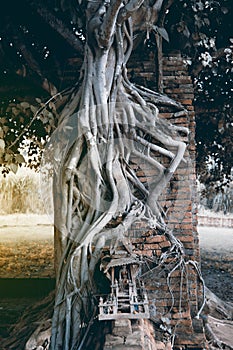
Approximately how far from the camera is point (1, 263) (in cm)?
616

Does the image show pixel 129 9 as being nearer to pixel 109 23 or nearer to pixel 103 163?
pixel 109 23

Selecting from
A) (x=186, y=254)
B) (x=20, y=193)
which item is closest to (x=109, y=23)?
(x=186, y=254)

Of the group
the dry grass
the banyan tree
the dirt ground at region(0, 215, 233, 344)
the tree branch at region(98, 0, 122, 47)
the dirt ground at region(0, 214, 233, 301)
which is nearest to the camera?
the tree branch at region(98, 0, 122, 47)

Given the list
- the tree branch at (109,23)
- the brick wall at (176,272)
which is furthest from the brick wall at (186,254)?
the tree branch at (109,23)

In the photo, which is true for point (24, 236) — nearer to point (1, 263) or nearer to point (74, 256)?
point (1, 263)

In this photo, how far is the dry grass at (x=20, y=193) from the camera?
9180 millimetres

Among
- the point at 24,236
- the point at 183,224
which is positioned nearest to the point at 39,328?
the point at 183,224

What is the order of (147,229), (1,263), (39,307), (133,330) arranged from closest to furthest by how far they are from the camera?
(133,330) → (147,229) → (39,307) → (1,263)

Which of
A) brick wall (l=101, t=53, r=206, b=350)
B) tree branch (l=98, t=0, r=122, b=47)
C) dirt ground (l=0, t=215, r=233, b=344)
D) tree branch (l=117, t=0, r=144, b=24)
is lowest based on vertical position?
dirt ground (l=0, t=215, r=233, b=344)

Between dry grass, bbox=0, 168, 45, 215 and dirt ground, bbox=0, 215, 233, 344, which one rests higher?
dry grass, bbox=0, 168, 45, 215

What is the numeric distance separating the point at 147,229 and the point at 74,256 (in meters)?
0.56

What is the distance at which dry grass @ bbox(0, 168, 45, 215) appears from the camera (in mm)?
9180

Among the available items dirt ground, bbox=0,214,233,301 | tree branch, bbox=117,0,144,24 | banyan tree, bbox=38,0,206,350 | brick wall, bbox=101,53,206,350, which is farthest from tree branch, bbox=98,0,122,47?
dirt ground, bbox=0,214,233,301

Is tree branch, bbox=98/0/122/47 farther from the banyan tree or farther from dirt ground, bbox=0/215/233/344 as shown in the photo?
dirt ground, bbox=0/215/233/344
